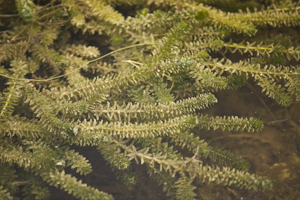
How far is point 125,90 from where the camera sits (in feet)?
6.39

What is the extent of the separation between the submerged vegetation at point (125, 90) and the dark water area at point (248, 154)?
122 millimetres

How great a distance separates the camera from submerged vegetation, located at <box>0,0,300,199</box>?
160 centimetres

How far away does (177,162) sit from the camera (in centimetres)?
165

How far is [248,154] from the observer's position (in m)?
1.99

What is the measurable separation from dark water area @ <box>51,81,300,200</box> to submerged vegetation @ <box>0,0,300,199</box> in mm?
122

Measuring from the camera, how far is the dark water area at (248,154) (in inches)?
74.2

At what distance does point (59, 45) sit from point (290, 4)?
88.8 inches

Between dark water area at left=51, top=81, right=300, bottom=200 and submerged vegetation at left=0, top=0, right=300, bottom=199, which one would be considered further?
dark water area at left=51, top=81, right=300, bottom=200

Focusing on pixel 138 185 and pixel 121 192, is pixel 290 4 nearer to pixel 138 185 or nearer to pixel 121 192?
pixel 138 185

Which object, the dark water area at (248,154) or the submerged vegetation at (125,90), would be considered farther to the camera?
the dark water area at (248,154)

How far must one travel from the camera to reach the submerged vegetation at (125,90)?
1.60 m

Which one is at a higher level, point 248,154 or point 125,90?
point 125,90

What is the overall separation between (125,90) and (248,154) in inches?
50.5

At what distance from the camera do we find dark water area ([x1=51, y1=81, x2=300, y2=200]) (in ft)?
6.18
